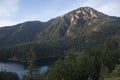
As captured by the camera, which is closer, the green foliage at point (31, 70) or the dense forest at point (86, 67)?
the green foliage at point (31, 70)

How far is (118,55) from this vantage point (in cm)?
12506

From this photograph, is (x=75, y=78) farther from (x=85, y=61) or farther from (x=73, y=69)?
(x=85, y=61)

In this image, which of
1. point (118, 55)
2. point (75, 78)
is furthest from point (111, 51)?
point (75, 78)

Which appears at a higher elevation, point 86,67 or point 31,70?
point 31,70

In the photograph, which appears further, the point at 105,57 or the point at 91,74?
the point at 105,57

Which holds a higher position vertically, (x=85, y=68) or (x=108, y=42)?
(x=108, y=42)

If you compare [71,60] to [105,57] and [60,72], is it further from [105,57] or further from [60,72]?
[105,57]

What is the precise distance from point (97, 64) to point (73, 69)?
19.1 m

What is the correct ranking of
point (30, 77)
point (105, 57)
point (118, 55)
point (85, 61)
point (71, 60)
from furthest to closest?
point (118, 55) → point (105, 57) → point (85, 61) → point (71, 60) → point (30, 77)

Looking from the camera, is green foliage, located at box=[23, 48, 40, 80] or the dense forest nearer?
green foliage, located at box=[23, 48, 40, 80]

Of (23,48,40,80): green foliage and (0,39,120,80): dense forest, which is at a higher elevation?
(23,48,40,80): green foliage

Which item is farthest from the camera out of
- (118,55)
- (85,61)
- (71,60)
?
(118,55)

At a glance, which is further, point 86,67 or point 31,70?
point 86,67

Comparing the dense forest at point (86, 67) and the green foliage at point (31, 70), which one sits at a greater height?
the green foliage at point (31, 70)
